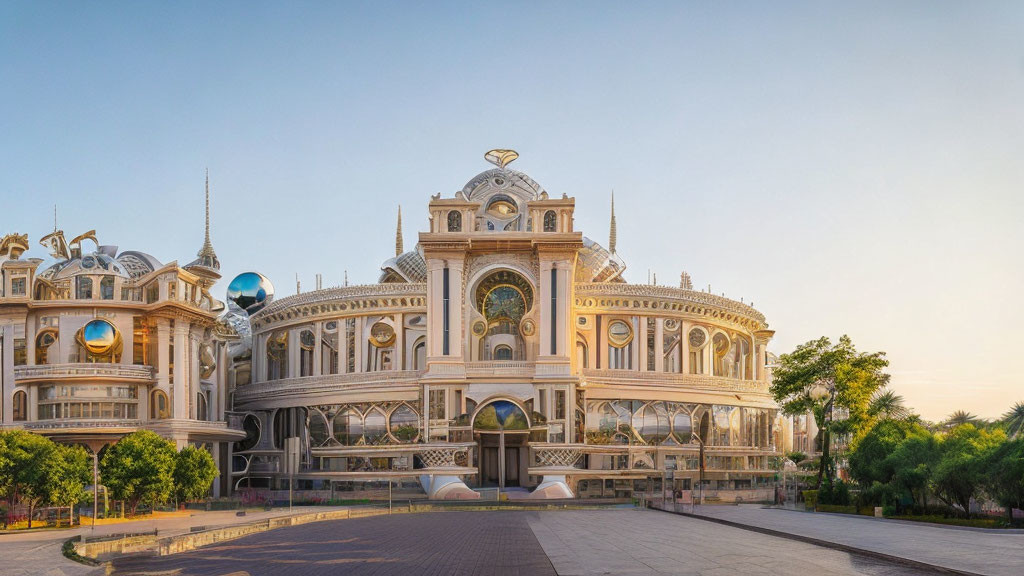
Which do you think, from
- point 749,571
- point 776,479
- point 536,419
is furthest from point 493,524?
point 776,479

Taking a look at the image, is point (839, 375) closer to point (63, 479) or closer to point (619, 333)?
point (619, 333)

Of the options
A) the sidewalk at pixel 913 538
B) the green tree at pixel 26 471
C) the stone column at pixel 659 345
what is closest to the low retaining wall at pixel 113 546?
the green tree at pixel 26 471

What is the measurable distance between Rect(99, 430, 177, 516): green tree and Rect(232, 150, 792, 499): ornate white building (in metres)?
13.4

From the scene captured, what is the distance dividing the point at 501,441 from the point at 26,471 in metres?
32.1

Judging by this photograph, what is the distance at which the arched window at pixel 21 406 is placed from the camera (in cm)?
7031

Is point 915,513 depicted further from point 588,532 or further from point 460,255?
point 460,255

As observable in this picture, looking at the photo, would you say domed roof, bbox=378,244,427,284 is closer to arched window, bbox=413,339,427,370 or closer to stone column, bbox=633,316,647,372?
arched window, bbox=413,339,427,370

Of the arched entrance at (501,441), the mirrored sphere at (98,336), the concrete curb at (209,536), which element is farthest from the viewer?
the arched entrance at (501,441)

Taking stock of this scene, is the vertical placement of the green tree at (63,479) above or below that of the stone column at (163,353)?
below

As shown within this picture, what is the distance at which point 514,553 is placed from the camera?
29.6 meters

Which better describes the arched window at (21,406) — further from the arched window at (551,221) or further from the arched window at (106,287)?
the arched window at (551,221)

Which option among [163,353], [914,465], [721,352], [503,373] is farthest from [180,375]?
[914,465]

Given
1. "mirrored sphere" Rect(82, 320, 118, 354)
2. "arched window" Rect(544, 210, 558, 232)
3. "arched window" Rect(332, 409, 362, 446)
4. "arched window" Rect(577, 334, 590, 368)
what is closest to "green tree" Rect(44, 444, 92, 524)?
"mirrored sphere" Rect(82, 320, 118, 354)

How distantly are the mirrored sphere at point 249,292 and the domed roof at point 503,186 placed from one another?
91.7 feet
